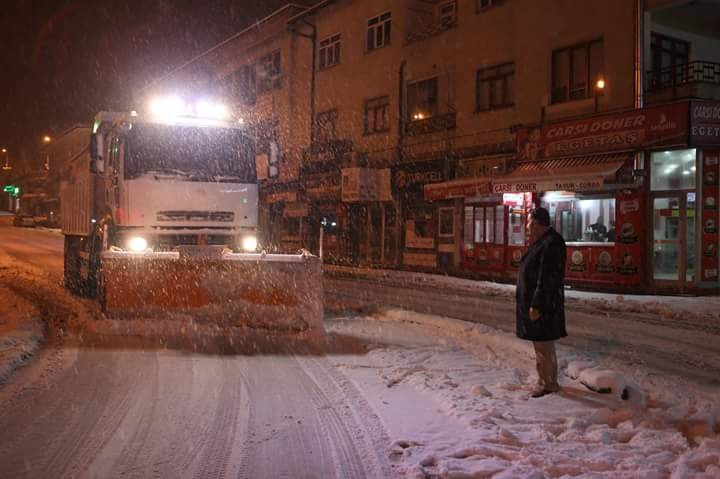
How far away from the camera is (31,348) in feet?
28.3

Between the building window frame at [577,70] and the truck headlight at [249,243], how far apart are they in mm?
12866

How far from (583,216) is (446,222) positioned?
6554 mm

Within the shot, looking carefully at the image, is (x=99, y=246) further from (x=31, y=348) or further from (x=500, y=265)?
(x=500, y=265)

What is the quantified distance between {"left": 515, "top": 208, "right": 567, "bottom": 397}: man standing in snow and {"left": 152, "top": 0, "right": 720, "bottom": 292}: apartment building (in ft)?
21.4

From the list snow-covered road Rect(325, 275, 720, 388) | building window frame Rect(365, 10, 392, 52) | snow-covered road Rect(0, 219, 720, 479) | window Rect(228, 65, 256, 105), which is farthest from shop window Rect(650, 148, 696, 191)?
window Rect(228, 65, 256, 105)

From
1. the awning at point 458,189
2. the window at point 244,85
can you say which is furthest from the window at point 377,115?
the window at point 244,85

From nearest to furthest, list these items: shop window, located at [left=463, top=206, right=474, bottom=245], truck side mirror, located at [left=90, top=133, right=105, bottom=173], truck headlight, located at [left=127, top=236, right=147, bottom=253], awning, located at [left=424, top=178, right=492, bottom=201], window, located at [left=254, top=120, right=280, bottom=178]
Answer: truck headlight, located at [left=127, top=236, right=147, bottom=253] → truck side mirror, located at [left=90, top=133, right=105, bottom=173] → window, located at [left=254, top=120, right=280, bottom=178] → awning, located at [left=424, top=178, right=492, bottom=201] → shop window, located at [left=463, top=206, right=474, bottom=245]

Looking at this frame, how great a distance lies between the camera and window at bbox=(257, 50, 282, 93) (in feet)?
123

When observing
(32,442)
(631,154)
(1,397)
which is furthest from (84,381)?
(631,154)

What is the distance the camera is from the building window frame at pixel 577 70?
20.1 meters

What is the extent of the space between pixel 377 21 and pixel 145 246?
21439 millimetres

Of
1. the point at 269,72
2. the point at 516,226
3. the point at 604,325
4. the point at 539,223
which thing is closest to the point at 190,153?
the point at 539,223

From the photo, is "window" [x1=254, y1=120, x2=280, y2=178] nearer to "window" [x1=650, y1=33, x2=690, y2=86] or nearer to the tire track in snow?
the tire track in snow

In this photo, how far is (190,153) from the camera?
1138cm
